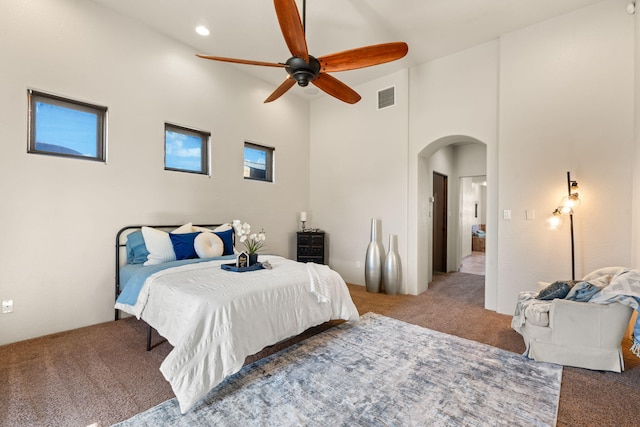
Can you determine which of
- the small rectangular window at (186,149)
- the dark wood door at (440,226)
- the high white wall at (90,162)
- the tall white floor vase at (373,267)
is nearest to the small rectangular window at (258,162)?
the high white wall at (90,162)

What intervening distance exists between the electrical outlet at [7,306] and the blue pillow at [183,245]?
144 centimetres

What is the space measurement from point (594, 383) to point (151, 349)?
361 cm

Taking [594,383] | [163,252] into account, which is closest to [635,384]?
Result: [594,383]

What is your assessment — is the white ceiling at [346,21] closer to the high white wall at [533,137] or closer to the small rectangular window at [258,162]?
the high white wall at [533,137]

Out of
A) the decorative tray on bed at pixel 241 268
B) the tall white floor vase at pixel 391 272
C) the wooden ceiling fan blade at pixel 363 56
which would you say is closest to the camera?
the wooden ceiling fan blade at pixel 363 56

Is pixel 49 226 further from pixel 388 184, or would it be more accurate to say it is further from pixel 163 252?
pixel 388 184

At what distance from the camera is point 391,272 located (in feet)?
14.9

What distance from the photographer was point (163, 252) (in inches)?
129

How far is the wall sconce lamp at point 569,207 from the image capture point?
10.2 feet

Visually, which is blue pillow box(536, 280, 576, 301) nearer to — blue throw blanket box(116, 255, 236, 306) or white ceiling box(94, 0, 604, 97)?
white ceiling box(94, 0, 604, 97)

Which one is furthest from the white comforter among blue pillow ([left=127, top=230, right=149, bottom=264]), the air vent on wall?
the air vent on wall

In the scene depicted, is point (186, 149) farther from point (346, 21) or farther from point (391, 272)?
point (391, 272)

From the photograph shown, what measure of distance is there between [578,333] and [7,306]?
16.5 ft

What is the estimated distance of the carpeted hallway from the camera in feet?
5.86
